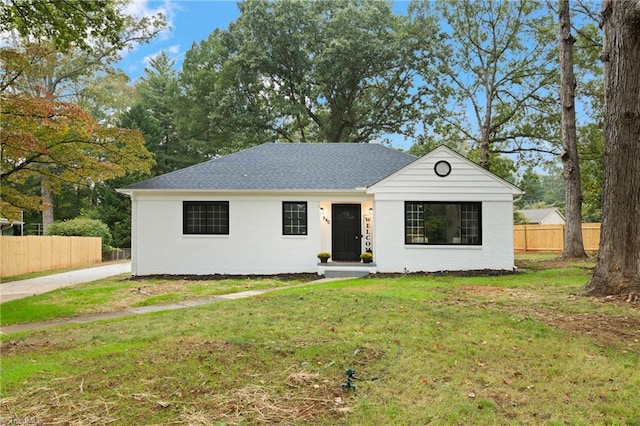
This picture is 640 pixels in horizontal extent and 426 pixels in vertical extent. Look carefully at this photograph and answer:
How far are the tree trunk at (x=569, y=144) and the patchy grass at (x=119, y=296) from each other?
11641mm

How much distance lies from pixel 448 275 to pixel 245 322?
8466 mm

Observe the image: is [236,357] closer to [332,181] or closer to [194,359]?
[194,359]

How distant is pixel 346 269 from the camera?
535 inches

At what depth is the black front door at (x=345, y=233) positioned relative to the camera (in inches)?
597

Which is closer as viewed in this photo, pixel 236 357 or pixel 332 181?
pixel 236 357

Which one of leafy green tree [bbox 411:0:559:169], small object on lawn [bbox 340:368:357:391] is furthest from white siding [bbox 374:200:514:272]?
leafy green tree [bbox 411:0:559:169]

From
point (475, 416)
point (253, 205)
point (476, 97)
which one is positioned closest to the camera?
point (475, 416)

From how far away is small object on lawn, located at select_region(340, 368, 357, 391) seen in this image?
3.80 metres

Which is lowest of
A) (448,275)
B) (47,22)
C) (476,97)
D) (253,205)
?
(448,275)

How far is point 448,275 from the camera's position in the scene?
13.1 metres

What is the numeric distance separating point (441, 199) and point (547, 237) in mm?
15851

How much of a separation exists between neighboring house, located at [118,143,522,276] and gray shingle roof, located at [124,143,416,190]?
0.25 feet

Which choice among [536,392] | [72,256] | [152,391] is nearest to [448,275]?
[536,392]

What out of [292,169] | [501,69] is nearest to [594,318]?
[292,169]
